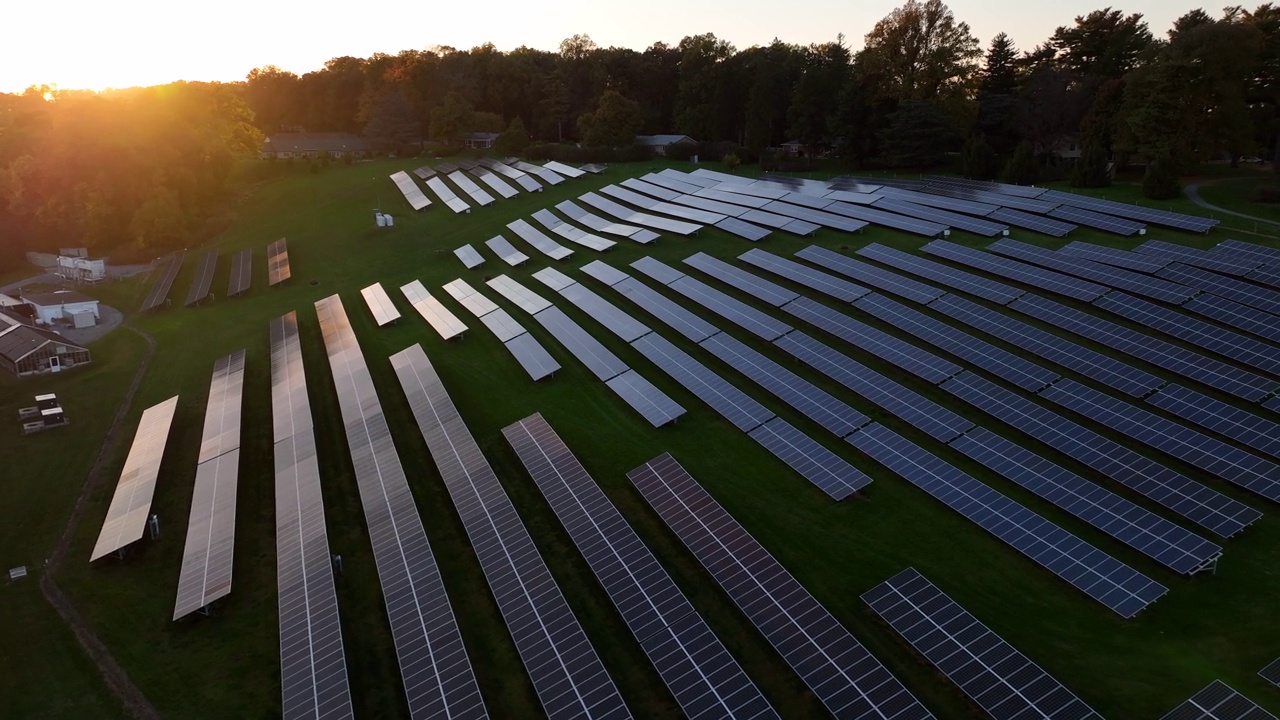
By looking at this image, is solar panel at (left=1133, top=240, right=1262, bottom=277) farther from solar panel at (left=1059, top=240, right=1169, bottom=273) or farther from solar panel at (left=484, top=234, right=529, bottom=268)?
Answer: solar panel at (left=484, top=234, right=529, bottom=268)

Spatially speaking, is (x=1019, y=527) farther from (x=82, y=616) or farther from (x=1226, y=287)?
(x=82, y=616)

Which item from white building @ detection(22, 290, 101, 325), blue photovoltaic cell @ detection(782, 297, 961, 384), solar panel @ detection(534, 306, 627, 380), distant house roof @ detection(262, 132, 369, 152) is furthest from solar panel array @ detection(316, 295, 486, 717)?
distant house roof @ detection(262, 132, 369, 152)

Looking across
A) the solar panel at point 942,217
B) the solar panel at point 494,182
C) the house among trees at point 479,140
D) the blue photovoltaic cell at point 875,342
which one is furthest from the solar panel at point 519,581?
the house among trees at point 479,140

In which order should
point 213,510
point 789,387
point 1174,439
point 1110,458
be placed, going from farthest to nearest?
point 789,387 → point 213,510 → point 1174,439 → point 1110,458

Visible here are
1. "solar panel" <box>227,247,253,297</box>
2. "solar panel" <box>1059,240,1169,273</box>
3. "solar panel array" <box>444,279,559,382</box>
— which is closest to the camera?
"solar panel array" <box>444,279,559,382</box>

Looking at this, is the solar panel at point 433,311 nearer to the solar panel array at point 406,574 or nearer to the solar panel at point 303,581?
the solar panel array at point 406,574

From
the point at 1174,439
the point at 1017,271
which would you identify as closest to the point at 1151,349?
the point at 1174,439
